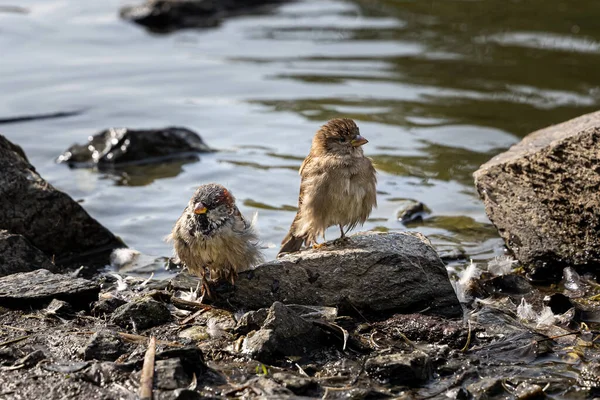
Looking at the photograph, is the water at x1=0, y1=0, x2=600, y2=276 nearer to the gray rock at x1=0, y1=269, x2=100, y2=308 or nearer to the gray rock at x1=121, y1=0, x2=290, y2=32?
the gray rock at x1=121, y1=0, x2=290, y2=32

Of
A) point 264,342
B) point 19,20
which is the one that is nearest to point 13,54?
point 19,20

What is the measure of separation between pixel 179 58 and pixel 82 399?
11.6 metres

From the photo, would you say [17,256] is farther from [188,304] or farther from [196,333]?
[196,333]

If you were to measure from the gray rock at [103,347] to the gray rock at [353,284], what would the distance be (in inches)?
41.9

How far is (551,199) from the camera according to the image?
7.61m

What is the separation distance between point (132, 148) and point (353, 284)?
559cm

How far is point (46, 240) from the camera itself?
8.28 meters

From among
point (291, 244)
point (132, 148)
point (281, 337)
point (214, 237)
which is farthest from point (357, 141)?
point (132, 148)

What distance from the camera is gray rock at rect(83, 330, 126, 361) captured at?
224 inches

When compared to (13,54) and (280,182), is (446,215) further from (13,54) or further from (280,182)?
(13,54)

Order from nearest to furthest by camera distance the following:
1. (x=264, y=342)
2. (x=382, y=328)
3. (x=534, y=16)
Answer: (x=264, y=342) → (x=382, y=328) → (x=534, y=16)

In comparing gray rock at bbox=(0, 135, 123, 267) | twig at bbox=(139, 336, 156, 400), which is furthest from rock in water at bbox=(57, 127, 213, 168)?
twig at bbox=(139, 336, 156, 400)

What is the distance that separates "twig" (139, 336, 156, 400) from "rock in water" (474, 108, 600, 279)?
357cm

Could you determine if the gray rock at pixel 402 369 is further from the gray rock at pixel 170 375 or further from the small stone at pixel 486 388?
the gray rock at pixel 170 375
